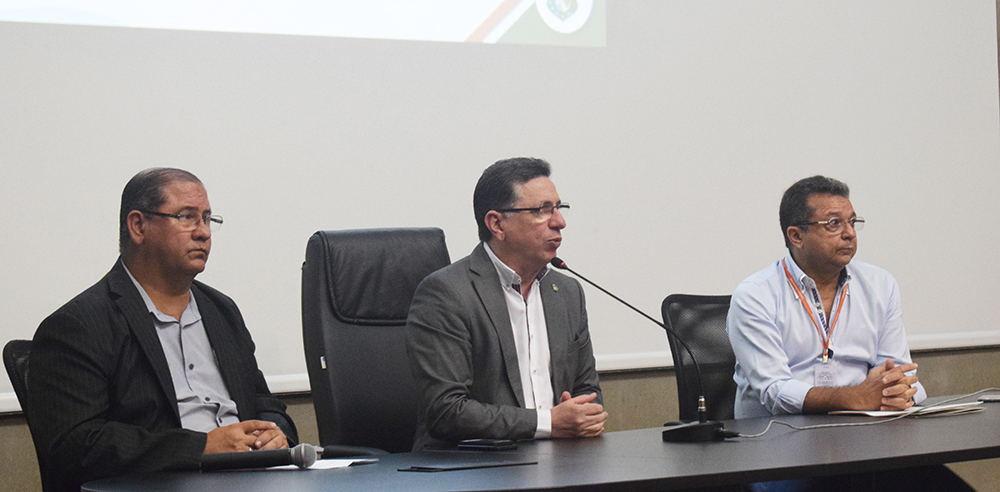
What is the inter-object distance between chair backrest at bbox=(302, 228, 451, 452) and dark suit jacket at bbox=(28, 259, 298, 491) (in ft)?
0.91

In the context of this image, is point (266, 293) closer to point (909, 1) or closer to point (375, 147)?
point (375, 147)

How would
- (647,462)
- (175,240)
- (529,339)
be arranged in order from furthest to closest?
(529,339), (175,240), (647,462)

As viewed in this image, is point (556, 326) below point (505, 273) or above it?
below

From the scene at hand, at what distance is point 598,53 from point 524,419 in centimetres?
170

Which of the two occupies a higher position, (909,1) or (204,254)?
(909,1)

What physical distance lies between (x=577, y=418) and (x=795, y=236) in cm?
104

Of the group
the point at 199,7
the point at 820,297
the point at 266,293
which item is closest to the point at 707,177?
the point at 820,297

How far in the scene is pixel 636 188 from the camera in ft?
10.8

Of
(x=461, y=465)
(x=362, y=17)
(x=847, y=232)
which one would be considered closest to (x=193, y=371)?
(x=461, y=465)

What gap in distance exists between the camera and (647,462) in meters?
1.56

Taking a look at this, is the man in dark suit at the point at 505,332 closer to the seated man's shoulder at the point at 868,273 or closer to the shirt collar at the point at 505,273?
the shirt collar at the point at 505,273

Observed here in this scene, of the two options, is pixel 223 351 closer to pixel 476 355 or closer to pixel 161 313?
pixel 161 313

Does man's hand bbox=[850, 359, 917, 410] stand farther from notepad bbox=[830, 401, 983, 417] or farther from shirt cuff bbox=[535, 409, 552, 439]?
shirt cuff bbox=[535, 409, 552, 439]

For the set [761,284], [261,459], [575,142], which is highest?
[575,142]
